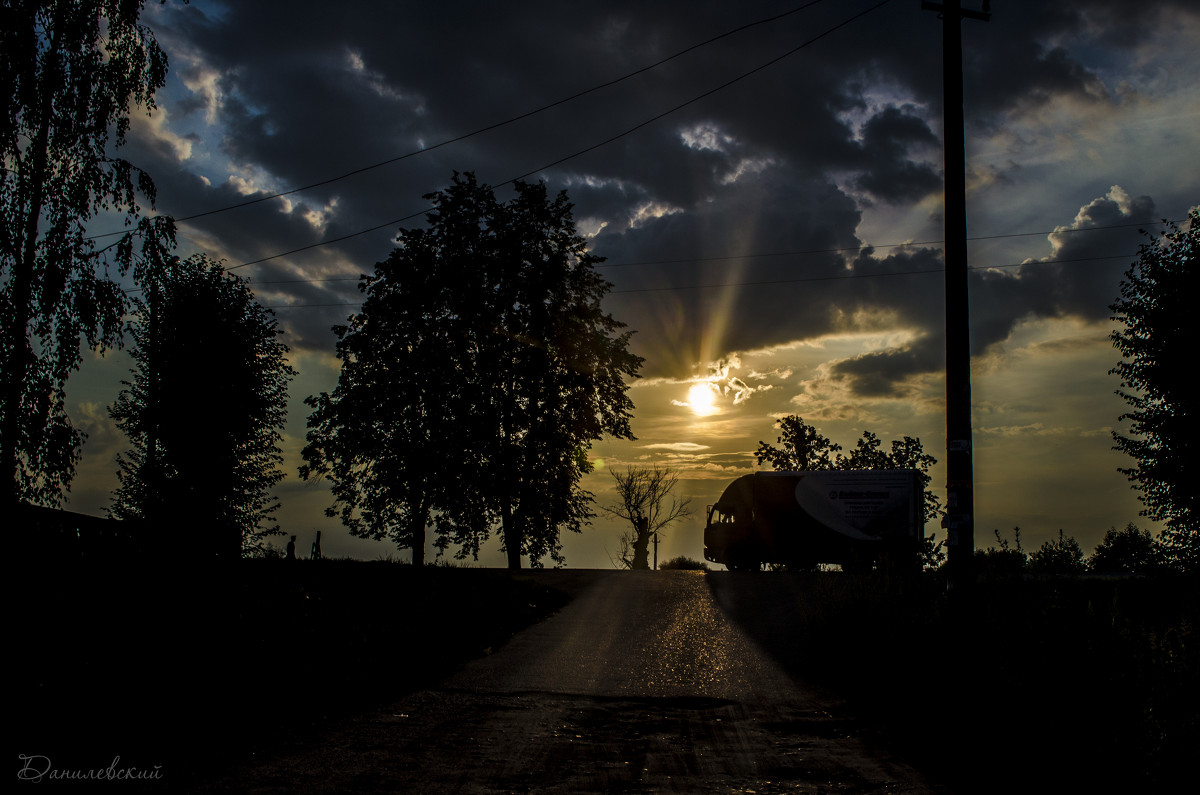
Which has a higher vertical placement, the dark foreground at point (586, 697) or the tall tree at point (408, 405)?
the tall tree at point (408, 405)

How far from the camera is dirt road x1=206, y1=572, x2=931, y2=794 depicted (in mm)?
4918

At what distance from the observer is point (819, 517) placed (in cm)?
2864

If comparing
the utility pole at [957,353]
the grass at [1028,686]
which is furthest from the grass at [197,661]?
the utility pole at [957,353]

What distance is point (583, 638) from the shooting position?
459 inches

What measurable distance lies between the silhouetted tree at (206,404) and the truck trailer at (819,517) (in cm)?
1759

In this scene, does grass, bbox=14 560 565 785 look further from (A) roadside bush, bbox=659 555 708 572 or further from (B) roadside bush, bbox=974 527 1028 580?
(A) roadside bush, bbox=659 555 708 572

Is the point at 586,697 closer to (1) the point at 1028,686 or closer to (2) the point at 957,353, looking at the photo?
(1) the point at 1028,686

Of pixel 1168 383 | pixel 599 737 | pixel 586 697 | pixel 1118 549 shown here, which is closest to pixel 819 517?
→ pixel 1168 383

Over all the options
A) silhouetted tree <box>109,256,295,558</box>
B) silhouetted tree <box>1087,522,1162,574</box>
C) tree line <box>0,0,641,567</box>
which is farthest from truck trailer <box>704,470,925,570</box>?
silhouetted tree <box>1087,522,1162,574</box>

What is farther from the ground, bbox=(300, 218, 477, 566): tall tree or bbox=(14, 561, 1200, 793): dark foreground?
bbox=(300, 218, 477, 566): tall tree

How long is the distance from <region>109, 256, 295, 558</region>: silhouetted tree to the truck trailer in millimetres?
17591

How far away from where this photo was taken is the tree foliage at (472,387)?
98.9ft

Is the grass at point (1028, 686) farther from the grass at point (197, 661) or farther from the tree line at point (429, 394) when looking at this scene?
the tree line at point (429, 394)

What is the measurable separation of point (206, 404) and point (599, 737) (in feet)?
93.9
